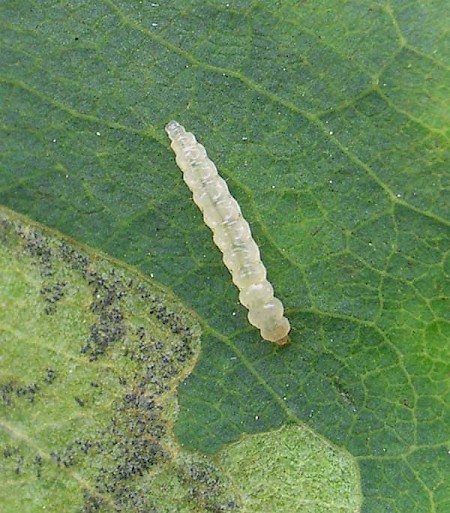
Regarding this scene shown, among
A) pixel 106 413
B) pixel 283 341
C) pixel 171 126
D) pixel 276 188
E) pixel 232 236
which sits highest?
pixel 171 126

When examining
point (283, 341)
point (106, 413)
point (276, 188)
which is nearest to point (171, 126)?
point (276, 188)

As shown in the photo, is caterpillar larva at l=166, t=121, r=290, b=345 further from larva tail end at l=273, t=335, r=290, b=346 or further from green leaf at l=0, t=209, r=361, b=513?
green leaf at l=0, t=209, r=361, b=513

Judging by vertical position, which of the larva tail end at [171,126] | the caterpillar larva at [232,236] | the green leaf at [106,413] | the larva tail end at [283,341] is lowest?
the green leaf at [106,413]

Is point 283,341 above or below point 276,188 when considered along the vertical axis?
below

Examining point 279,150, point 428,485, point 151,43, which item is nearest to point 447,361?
point 428,485

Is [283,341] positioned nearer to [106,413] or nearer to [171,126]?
[106,413]

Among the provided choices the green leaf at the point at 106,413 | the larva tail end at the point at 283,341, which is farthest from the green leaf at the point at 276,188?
the green leaf at the point at 106,413

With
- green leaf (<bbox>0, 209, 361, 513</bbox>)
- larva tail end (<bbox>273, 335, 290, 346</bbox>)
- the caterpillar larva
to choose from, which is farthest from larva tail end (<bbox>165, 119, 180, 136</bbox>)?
larva tail end (<bbox>273, 335, 290, 346</bbox>)

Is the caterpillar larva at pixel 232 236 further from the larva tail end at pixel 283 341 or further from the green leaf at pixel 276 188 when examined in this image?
the green leaf at pixel 276 188
